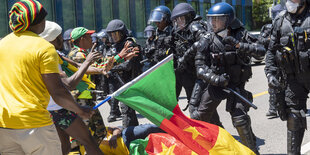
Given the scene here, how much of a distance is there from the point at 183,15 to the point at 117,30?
3.55 feet

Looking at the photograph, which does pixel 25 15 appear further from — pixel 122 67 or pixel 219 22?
pixel 122 67

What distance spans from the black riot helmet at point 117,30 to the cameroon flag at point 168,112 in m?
2.80

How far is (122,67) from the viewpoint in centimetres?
673

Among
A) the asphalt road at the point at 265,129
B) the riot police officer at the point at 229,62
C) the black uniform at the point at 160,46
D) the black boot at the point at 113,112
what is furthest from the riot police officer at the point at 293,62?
the black boot at the point at 113,112

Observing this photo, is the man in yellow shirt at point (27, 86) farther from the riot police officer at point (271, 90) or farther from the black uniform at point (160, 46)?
the black uniform at point (160, 46)

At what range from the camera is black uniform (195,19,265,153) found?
4379 millimetres

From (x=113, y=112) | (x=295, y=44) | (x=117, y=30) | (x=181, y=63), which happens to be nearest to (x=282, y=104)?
(x=295, y=44)

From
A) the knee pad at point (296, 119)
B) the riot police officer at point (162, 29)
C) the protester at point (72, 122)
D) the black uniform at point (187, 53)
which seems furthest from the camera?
the riot police officer at point (162, 29)

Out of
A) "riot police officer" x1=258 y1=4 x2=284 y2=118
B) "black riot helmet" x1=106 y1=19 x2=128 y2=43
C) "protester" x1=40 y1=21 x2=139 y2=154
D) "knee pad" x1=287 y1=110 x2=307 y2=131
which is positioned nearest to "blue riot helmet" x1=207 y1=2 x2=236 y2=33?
"riot police officer" x1=258 y1=4 x2=284 y2=118

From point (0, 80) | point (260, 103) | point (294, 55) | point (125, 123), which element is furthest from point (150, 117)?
point (260, 103)

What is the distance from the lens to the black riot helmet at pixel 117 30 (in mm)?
6305

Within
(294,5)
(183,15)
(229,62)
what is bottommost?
(229,62)

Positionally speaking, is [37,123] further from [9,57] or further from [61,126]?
[61,126]

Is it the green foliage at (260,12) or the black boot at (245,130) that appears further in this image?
the green foliage at (260,12)
